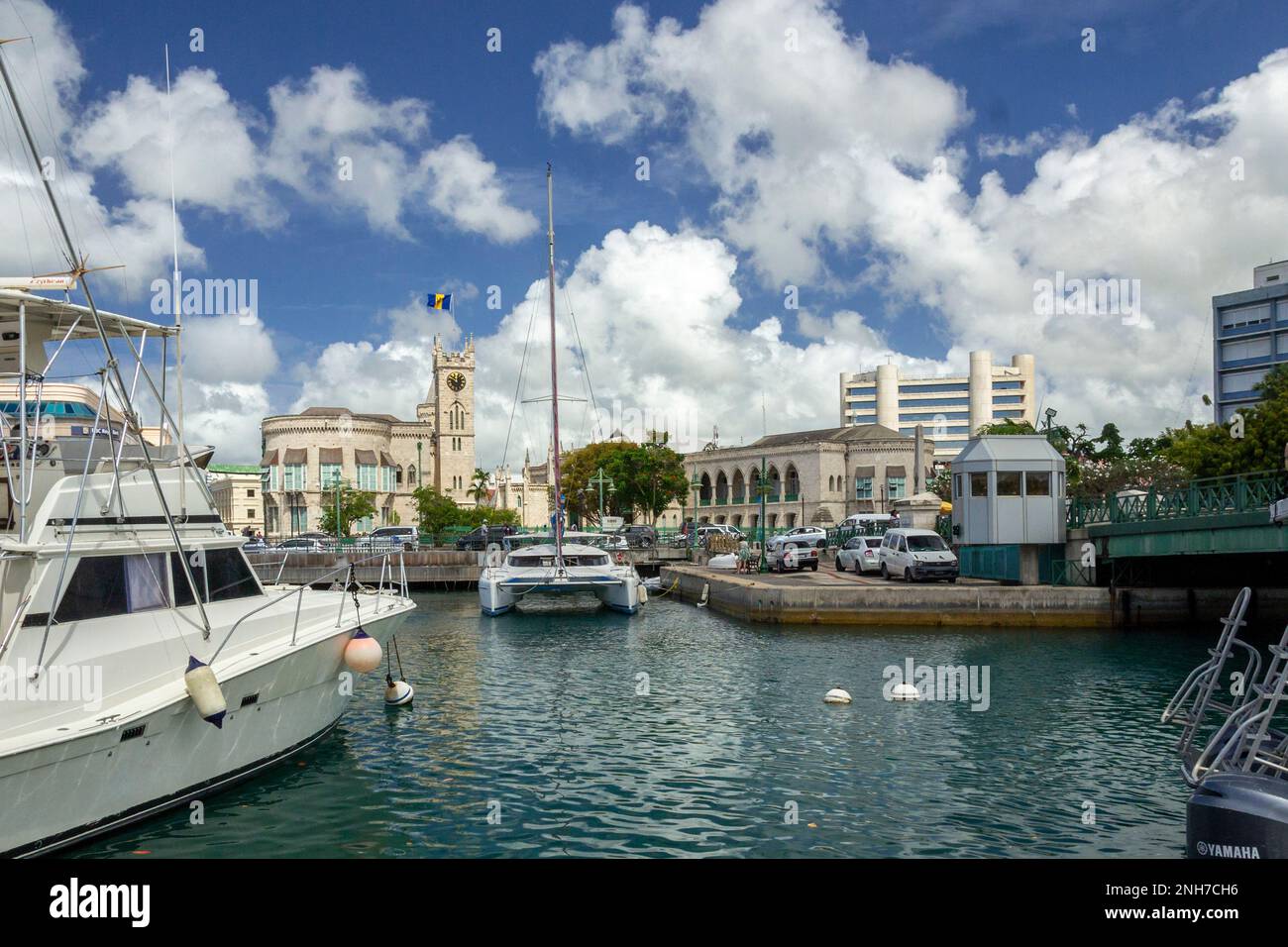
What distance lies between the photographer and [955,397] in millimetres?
179750

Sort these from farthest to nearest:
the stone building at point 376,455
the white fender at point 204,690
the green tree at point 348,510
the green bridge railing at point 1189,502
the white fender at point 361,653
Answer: the stone building at point 376,455 → the green tree at point 348,510 → the green bridge railing at point 1189,502 → the white fender at point 361,653 → the white fender at point 204,690

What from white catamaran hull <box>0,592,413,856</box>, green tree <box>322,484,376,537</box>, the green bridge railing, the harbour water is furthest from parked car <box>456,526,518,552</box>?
white catamaran hull <box>0,592,413,856</box>

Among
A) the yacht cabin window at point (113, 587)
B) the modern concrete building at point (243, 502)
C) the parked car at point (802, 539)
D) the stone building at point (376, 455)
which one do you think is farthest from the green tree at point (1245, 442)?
the modern concrete building at point (243, 502)

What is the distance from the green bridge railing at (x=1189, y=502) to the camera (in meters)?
27.4

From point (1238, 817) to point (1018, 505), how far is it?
29.1m

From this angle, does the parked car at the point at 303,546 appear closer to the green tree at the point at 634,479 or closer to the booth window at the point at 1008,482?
the green tree at the point at 634,479

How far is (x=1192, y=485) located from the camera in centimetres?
2928

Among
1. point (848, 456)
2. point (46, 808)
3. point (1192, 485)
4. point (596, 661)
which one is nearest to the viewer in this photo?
point (46, 808)

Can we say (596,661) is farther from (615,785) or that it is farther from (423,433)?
(423,433)

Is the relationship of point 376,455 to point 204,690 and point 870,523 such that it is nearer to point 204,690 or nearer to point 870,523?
point 870,523

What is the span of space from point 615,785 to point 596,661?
12.1 metres

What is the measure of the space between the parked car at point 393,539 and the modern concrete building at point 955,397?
395ft
